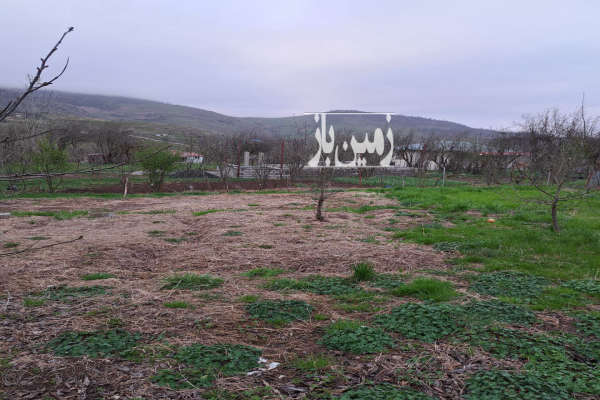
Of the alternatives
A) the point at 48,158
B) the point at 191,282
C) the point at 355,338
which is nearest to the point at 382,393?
the point at 355,338

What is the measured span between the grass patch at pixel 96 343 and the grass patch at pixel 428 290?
2572 mm

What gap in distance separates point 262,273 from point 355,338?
2.13 m

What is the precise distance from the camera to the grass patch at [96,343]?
2.85m

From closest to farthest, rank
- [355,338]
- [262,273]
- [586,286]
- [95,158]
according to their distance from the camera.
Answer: [355,338] → [586,286] → [262,273] → [95,158]

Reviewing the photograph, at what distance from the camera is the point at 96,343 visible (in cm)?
298

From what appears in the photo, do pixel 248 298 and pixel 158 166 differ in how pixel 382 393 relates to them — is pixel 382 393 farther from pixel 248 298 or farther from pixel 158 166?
pixel 158 166

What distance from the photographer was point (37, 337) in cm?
311

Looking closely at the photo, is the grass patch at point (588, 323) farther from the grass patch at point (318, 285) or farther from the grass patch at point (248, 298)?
the grass patch at point (248, 298)

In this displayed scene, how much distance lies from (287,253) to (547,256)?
12.2 ft

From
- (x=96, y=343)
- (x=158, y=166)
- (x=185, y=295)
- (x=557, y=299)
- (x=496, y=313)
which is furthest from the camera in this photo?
(x=158, y=166)

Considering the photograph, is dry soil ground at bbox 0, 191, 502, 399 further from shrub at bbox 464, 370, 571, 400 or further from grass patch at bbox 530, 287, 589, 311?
grass patch at bbox 530, 287, 589, 311

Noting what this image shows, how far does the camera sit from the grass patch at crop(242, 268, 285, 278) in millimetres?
4930

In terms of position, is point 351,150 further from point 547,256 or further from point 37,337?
point 37,337

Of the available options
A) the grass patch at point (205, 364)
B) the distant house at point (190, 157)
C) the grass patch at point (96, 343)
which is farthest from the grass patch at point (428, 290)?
the distant house at point (190, 157)
